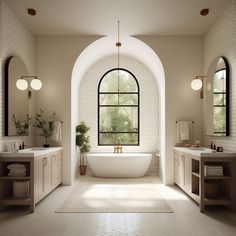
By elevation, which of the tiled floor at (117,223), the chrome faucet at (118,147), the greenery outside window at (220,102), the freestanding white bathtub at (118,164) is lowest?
the tiled floor at (117,223)

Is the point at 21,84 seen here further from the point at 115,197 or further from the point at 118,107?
the point at 118,107

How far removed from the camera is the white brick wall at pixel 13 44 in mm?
5090

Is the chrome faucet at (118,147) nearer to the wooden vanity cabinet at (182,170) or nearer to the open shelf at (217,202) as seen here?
the wooden vanity cabinet at (182,170)

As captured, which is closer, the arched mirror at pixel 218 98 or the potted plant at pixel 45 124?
the arched mirror at pixel 218 98

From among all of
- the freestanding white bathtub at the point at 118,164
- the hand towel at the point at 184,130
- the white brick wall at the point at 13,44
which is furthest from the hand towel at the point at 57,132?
the hand towel at the point at 184,130

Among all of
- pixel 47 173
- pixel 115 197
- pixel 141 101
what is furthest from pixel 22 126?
pixel 141 101

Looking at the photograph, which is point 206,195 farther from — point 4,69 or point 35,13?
point 35,13

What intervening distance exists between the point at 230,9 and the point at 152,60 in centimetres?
256

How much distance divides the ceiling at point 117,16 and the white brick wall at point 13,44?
0.49 feet

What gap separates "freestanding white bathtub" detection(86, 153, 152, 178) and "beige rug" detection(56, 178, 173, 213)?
394mm

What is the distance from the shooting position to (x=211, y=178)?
4.71 metres

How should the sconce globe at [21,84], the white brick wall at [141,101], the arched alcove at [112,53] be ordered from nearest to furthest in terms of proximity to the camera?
1. the sconce globe at [21,84]
2. the arched alcove at [112,53]
3. the white brick wall at [141,101]

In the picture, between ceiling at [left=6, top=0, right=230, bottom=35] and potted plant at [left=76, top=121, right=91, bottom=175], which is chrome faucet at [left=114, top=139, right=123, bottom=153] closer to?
potted plant at [left=76, top=121, right=91, bottom=175]

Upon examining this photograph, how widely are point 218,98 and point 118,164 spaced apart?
9.95 ft
